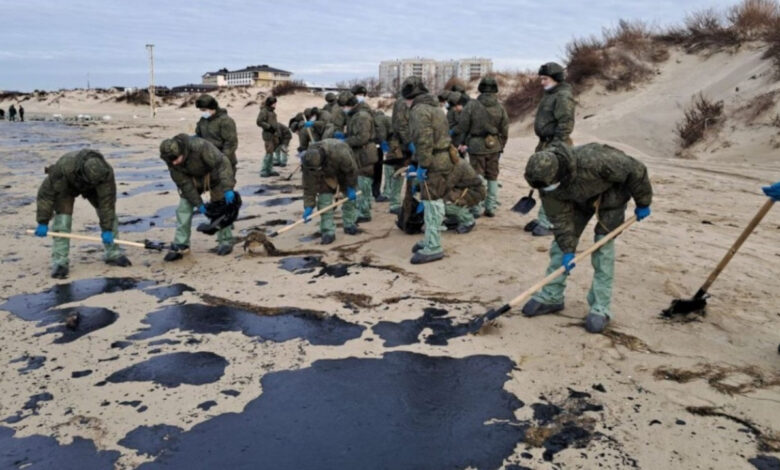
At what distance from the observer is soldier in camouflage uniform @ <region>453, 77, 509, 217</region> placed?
759cm

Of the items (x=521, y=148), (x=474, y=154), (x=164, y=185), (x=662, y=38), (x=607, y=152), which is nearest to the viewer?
(x=607, y=152)

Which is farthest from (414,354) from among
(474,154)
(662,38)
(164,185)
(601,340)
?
(662,38)

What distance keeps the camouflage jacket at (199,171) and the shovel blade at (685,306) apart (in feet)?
15.1

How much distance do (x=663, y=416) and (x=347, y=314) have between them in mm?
2561

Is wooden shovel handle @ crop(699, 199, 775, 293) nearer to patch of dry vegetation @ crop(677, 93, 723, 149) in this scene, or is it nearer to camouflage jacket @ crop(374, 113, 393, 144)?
camouflage jacket @ crop(374, 113, 393, 144)

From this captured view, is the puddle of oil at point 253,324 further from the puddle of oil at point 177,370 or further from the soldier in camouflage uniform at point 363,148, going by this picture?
the soldier in camouflage uniform at point 363,148

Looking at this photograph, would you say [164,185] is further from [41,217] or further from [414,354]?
[414,354]

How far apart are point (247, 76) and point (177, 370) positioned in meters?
85.2

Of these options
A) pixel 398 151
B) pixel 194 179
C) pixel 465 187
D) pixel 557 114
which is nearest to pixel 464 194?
pixel 465 187

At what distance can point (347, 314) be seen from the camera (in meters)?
5.00

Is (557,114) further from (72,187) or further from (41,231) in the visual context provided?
(41,231)

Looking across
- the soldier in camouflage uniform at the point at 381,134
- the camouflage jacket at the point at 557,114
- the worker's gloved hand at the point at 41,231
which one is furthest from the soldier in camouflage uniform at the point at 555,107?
the worker's gloved hand at the point at 41,231

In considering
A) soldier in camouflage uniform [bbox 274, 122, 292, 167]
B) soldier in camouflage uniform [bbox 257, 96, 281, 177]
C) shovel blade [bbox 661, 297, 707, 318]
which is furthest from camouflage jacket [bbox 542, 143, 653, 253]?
soldier in camouflage uniform [bbox 274, 122, 292, 167]

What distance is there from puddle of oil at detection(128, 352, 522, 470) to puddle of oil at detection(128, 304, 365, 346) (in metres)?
0.52
